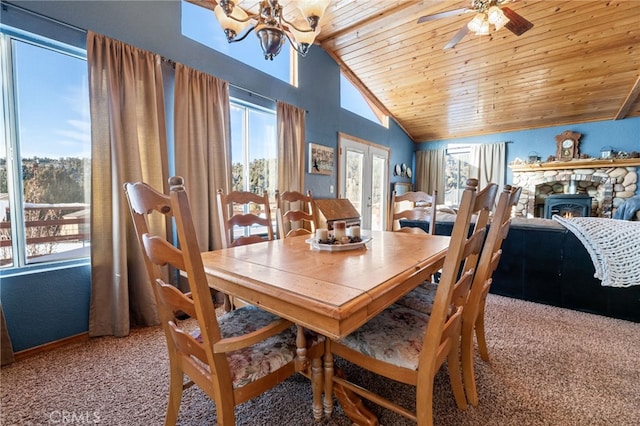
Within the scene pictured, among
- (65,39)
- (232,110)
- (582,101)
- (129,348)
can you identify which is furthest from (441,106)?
(129,348)

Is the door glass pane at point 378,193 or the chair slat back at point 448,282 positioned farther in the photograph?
the door glass pane at point 378,193

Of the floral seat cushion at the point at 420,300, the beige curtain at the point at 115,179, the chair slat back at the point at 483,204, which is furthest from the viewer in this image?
the beige curtain at the point at 115,179

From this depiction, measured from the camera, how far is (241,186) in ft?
10.5

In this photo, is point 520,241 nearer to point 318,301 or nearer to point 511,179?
point 318,301

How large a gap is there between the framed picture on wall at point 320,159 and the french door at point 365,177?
0.27m

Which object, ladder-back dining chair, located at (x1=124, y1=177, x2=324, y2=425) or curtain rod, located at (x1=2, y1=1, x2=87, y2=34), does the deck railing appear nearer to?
curtain rod, located at (x1=2, y1=1, x2=87, y2=34)

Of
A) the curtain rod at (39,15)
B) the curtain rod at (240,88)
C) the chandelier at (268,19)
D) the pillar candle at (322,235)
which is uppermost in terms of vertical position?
the curtain rod at (240,88)

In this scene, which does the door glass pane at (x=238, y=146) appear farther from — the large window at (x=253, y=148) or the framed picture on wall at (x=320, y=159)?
the framed picture on wall at (x=320, y=159)

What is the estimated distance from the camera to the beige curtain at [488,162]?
6279 mm

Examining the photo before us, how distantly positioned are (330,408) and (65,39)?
9.30ft

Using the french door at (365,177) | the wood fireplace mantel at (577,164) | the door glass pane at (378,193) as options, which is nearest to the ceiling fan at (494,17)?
the french door at (365,177)

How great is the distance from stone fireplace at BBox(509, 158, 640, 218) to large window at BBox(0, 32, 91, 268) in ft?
23.8

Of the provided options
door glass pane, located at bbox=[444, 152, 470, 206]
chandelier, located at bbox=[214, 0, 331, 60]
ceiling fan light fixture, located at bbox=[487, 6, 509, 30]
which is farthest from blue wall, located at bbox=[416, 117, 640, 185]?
chandelier, located at bbox=[214, 0, 331, 60]

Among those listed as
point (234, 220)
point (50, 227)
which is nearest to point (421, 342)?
point (234, 220)
